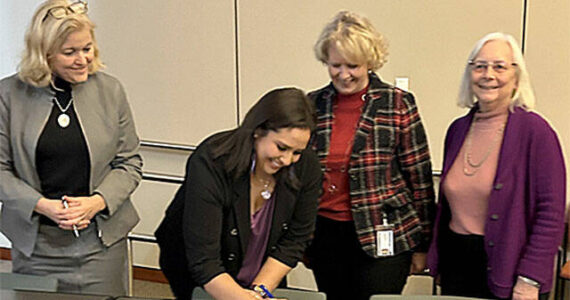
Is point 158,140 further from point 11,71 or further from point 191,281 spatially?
point 191,281

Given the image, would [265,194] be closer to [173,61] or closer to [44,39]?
[44,39]

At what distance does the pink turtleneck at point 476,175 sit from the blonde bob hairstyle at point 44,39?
130cm

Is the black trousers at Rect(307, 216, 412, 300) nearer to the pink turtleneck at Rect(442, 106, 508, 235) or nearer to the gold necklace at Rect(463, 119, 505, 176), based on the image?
the pink turtleneck at Rect(442, 106, 508, 235)

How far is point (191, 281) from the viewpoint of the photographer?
7.48ft

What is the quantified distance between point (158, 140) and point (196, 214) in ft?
6.79

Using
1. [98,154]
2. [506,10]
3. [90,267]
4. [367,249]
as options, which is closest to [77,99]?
[98,154]

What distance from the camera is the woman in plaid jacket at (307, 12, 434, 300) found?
2.45m

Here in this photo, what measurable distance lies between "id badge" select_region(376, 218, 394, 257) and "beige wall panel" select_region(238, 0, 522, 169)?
1099 millimetres

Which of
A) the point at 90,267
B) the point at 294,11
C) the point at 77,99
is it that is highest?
the point at 294,11

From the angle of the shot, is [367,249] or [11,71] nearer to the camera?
[367,249]

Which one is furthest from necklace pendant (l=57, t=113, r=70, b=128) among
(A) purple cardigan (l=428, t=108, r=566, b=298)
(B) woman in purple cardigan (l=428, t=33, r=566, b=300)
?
(A) purple cardigan (l=428, t=108, r=566, b=298)

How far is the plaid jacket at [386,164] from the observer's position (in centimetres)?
245

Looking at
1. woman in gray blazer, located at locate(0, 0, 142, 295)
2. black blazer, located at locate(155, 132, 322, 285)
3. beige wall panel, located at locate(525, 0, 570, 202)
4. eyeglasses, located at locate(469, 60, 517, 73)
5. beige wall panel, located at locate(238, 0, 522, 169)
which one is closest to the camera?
black blazer, located at locate(155, 132, 322, 285)

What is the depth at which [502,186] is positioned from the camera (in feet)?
7.35
